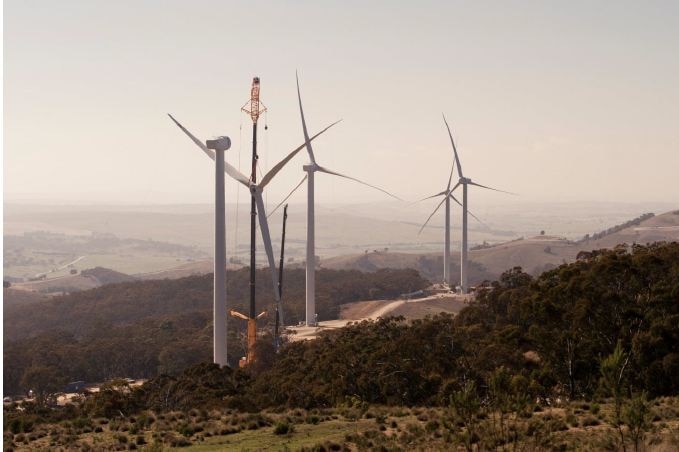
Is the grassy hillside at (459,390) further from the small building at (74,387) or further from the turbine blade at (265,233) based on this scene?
the small building at (74,387)

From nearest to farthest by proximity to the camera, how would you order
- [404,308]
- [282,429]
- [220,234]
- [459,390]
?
1. [282,429]
2. [459,390]
3. [220,234]
4. [404,308]

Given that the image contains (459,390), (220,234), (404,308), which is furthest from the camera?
(404,308)

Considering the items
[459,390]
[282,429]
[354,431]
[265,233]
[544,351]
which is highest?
[265,233]

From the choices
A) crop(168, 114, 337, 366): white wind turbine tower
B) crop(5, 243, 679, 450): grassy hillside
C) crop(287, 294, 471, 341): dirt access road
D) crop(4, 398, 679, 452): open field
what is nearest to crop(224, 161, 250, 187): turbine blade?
crop(168, 114, 337, 366): white wind turbine tower

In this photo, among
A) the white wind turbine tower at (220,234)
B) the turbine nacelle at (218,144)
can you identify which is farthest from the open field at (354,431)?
the turbine nacelle at (218,144)

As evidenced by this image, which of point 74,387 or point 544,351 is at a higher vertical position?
point 544,351

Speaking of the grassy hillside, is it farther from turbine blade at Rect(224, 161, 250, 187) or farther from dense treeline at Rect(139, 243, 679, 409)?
turbine blade at Rect(224, 161, 250, 187)

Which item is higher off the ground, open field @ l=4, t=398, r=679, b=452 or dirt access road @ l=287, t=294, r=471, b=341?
open field @ l=4, t=398, r=679, b=452

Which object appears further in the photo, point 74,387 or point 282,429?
point 74,387

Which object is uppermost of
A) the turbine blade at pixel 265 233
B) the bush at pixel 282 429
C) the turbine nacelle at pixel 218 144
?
the turbine nacelle at pixel 218 144

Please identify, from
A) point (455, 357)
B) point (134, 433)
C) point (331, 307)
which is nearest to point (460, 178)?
point (331, 307)

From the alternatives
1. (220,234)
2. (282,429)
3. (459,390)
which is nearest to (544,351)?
(459,390)

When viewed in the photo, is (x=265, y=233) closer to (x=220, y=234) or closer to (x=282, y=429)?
(x=220, y=234)

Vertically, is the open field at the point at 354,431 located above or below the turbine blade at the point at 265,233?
below
